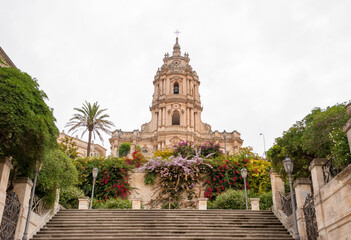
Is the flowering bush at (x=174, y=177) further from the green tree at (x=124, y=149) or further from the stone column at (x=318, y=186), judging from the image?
the green tree at (x=124, y=149)

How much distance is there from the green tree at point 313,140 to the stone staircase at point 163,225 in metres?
2.72

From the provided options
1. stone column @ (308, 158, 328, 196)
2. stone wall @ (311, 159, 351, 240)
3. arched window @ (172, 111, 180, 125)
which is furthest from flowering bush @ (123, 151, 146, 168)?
arched window @ (172, 111, 180, 125)

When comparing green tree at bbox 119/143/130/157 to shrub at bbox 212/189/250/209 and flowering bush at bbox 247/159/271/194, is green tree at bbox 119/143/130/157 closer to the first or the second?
flowering bush at bbox 247/159/271/194

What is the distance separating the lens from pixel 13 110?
10.6 metres

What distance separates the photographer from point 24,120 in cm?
1085

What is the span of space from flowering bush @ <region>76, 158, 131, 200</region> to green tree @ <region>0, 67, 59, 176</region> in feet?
41.0

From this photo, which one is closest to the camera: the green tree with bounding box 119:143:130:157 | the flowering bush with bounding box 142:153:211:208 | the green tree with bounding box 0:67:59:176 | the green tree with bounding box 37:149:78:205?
the green tree with bounding box 0:67:59:176

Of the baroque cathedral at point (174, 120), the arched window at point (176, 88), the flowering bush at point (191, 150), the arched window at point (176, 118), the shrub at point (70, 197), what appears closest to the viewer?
the shrub at point (70, 197)

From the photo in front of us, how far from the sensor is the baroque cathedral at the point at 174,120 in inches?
1977

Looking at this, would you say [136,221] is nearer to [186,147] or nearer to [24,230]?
[24,230]

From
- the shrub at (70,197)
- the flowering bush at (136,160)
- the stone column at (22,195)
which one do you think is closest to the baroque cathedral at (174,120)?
the flowering bush at (136,160)

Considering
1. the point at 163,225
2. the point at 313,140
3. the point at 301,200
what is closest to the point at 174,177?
the point at 163,225

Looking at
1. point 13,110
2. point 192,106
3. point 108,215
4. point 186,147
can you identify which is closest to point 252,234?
point 108,215

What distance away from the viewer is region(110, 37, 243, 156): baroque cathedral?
50219 mm
